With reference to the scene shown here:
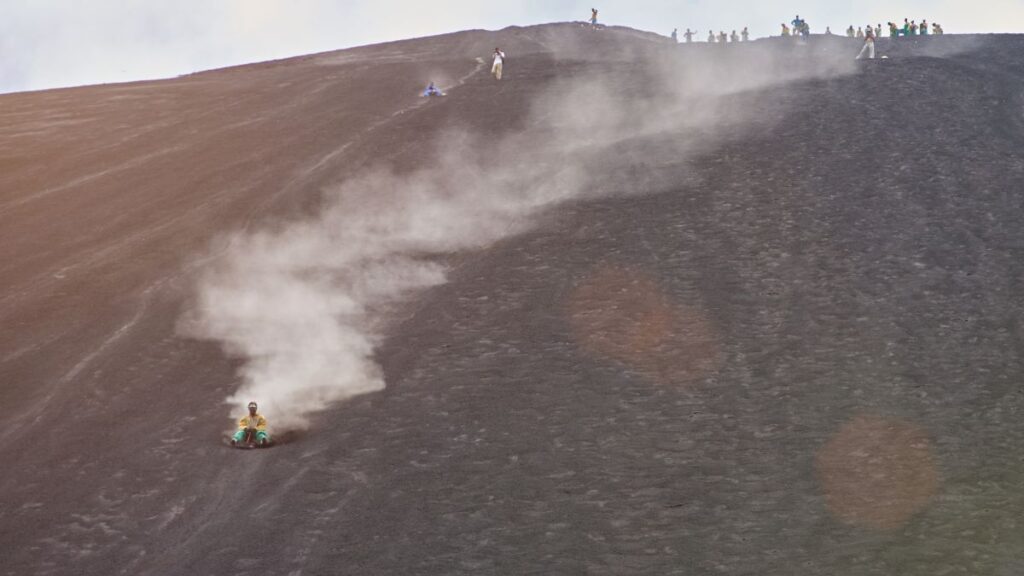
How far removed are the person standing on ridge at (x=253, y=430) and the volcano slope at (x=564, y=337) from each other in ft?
1.01

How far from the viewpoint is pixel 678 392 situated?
20.7 metres

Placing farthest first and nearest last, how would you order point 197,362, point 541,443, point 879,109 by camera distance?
point 879,109 < point 197,362 < point 541,443

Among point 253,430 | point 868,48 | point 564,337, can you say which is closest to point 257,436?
point 253,430

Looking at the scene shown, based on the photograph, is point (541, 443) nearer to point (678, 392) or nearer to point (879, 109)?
point (678, 392)

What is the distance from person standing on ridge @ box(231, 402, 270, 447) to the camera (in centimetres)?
1903

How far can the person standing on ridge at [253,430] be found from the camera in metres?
19.0

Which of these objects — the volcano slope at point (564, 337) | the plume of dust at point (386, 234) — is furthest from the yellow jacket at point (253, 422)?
the plume of dust at point (386, 234)

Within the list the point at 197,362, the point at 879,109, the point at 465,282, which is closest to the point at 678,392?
the point at 465,282

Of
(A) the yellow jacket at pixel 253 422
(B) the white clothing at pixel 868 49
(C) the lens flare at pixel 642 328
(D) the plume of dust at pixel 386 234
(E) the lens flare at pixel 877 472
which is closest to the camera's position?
(E) the lens flare at pixel 877 472

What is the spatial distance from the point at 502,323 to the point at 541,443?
5.79 meters

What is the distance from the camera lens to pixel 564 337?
23.3m

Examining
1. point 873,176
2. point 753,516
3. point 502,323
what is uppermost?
point 873,176

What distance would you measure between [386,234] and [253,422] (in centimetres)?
1216

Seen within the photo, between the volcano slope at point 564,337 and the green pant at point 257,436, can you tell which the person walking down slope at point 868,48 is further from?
the green pant at point 257,436
